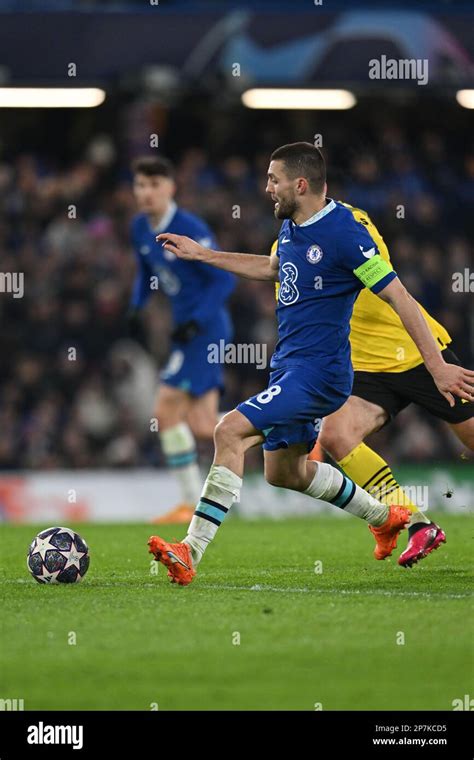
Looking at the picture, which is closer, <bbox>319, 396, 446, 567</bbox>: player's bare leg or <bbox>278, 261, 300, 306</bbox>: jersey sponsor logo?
<bbox>278, 261, 300, 306</bbox>: jersey sponsor logo

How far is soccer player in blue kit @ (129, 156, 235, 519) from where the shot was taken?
11.0 meters

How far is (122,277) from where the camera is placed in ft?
50.6

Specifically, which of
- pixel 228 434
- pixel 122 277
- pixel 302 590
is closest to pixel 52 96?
pixel 122 277

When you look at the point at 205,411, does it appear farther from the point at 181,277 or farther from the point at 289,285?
the point at 289,285

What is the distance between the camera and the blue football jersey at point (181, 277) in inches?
435

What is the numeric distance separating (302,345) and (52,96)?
33.7ft

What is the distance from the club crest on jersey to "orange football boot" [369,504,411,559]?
54.9 inches

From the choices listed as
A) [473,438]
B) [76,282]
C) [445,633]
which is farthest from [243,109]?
[445,633]

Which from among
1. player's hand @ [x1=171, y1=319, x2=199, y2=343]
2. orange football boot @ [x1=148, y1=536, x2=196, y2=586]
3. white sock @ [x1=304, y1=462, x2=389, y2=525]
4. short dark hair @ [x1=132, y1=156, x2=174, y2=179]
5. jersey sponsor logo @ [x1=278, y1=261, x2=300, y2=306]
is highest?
short dark hair @ [x1=132, y1=156, x2=174, y2=179]

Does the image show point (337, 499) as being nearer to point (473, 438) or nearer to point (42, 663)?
point (473, 438)

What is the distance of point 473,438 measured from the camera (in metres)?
7.44

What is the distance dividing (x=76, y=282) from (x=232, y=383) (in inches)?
81.2

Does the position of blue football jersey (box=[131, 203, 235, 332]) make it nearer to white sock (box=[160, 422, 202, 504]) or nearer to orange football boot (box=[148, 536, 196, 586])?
white sock (box=[160, 422, 202, 504])

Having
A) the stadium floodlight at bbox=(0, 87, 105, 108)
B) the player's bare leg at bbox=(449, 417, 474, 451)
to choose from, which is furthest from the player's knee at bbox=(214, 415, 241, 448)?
the stadium floodlight at bbox=(0, 87, 105, 108)
